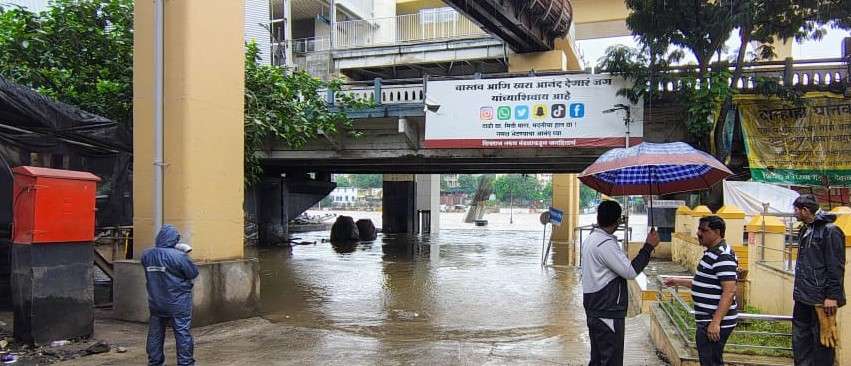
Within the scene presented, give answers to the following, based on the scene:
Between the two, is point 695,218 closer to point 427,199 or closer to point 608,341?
point 608,341

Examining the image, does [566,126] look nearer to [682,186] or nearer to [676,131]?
[676,131]

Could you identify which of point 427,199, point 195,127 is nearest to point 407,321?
point 195,127

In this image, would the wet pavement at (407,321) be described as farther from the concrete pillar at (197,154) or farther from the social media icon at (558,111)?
the social media icon at (558,111)

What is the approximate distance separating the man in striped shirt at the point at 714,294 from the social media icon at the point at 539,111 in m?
9.98

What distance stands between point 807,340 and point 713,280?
3.73ft

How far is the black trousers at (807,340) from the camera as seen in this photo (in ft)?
14.5

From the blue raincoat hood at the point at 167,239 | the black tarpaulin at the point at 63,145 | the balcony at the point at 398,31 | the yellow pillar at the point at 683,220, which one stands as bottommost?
the yellow pillar at the point at 683,220

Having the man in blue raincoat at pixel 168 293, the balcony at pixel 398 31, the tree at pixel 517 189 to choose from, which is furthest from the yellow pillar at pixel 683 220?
the tree at pixel 517 189

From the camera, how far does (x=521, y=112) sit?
1413 cm

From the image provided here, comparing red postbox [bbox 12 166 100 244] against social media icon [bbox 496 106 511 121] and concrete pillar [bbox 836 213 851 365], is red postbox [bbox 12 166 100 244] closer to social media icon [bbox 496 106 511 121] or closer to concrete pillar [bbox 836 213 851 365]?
concrete pillar [bbox 836 213 851 365]

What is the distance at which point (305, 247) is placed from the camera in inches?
890

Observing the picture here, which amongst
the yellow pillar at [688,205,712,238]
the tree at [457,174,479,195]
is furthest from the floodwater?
the tree at [457,174,479,195]

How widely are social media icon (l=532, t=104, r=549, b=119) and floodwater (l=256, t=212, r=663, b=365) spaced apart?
3.66m

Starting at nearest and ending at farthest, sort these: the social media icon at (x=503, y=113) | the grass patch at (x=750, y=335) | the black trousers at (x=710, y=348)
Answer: the black trousers at (x=710, y=348), the grass patch at (x=750, y=335), the social media icon at (x=503, y=113)
